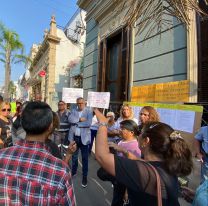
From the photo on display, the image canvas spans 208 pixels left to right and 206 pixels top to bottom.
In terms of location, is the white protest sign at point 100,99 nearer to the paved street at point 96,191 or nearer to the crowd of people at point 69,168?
the paved street at point 96,191

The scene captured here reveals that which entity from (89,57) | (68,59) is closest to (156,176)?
(89,57)

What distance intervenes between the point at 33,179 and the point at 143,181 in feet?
2.25

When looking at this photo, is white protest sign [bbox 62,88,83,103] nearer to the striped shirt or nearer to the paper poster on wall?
the paper poster on wall

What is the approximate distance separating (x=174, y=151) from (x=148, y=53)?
17.3ft

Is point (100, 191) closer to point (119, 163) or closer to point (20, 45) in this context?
point (119, 163)

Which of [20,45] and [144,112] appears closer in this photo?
[144,112]

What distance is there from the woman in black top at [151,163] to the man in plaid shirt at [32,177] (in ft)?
0.99

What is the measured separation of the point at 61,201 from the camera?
5.34ft

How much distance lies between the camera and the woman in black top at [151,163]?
163 cm

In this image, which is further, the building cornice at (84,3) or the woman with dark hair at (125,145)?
the building cornice at (84,3)

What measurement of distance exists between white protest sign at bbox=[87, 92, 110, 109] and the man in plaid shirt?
4991mm

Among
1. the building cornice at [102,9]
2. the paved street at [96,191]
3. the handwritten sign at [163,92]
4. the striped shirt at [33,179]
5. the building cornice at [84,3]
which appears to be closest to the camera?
the striped shirt at [33,179]

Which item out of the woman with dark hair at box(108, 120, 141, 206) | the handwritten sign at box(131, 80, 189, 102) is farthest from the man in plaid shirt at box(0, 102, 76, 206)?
the handwritten sign at box(131, 80, 189, 102)

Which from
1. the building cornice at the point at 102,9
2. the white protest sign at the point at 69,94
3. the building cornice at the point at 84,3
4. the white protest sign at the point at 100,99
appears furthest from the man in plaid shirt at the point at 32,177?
the building cornice at the point at 84,3
